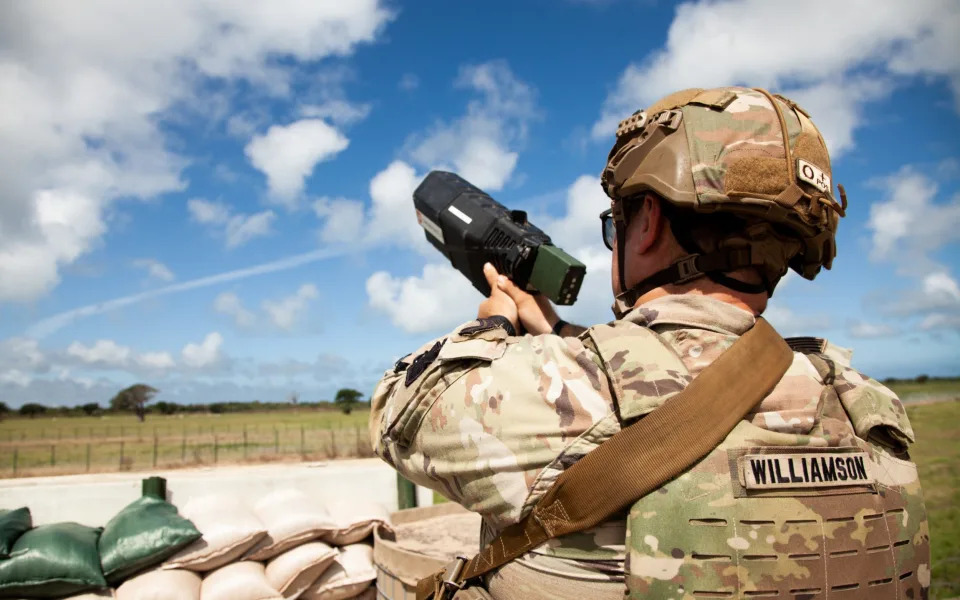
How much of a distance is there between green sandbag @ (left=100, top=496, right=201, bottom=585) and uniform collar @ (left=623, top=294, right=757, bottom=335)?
4.06 metres

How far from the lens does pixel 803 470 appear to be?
119 centimetres

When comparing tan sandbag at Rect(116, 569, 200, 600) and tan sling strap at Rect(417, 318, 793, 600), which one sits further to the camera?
tan sandbag at Rect(116, 569, 200, 600)

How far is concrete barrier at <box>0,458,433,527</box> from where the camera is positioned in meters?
4.91

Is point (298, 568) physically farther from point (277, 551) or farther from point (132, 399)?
point (132, 399)

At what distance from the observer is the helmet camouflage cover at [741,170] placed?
132cm

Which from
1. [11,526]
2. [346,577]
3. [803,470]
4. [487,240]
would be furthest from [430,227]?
[11,526]

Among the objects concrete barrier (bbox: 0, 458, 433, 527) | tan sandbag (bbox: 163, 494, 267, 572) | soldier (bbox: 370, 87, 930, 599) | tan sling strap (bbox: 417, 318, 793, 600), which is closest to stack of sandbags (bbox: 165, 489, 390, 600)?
tan sandbag (bbox: 163, 494, 267, 572)

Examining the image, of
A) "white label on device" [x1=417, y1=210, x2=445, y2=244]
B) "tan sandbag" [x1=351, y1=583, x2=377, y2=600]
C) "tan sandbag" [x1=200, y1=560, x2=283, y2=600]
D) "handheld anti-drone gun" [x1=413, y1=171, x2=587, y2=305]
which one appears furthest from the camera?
"tan sandbag" [x1=351, y1=583, x2=377, y2=600]

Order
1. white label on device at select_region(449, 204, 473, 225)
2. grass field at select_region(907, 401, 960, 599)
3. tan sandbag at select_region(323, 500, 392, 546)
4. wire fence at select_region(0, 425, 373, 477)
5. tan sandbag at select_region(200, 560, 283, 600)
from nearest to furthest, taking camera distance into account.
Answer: white label on device at select_region(449, 204, 473, 225), tan sandbag at select_region(200, 560, 283, 600), tan sandbag at select_region(323, 500, 392, 546), grass field at select_region(907, 401, 960, 599), wire fence at select_region(0, 425, 373, 477)

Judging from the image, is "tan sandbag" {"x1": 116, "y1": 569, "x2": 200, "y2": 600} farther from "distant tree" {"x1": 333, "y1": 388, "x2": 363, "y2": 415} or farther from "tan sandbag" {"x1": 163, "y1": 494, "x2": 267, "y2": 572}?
"distant tree" {"x1": 333, "y1": 388, "x2": 363, "y2": 415}

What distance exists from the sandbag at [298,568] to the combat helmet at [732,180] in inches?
153

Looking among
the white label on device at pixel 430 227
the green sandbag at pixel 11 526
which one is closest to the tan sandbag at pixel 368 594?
the green sandbag at pixel 11 526

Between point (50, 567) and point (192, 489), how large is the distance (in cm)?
135

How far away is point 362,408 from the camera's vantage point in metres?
76.1
